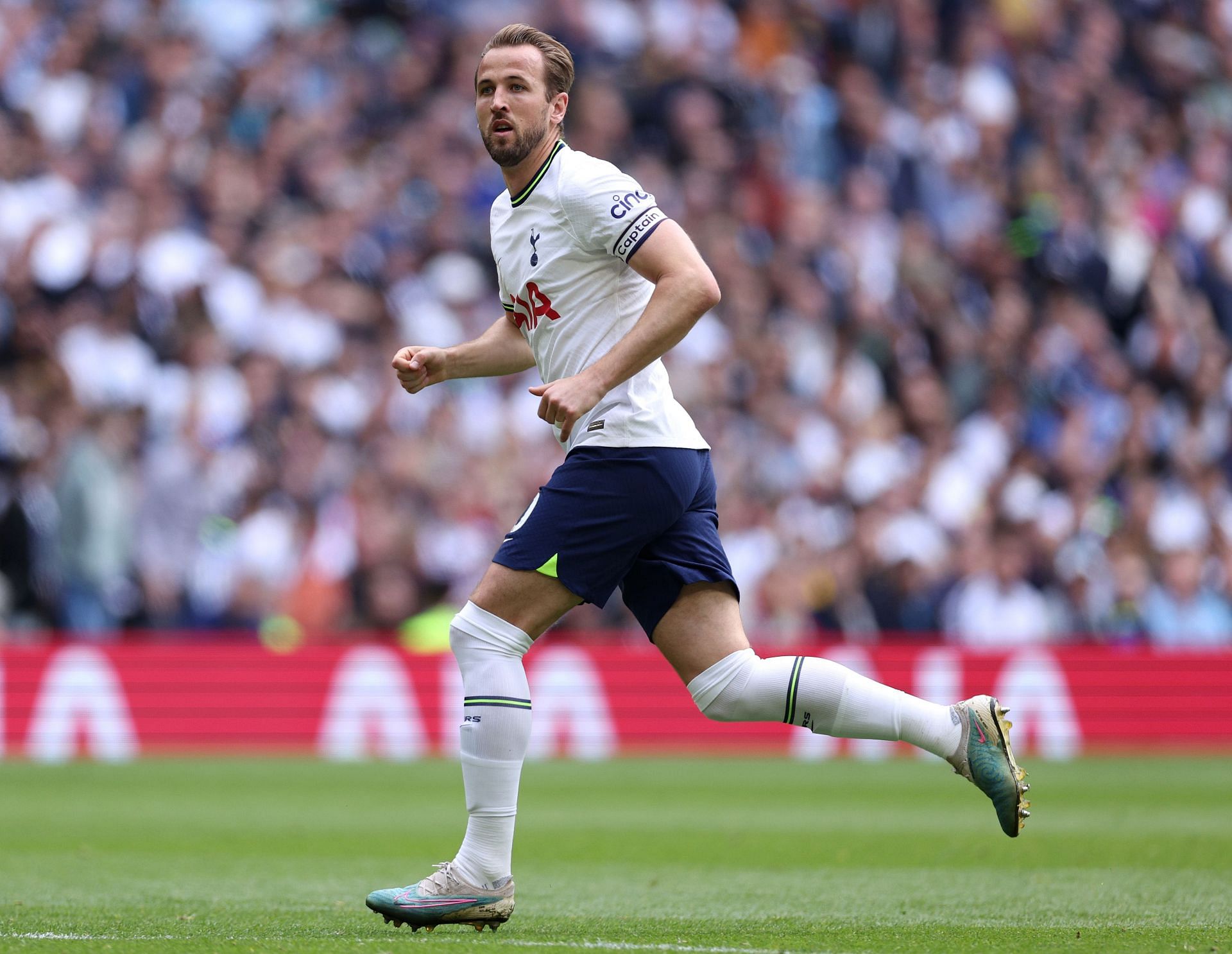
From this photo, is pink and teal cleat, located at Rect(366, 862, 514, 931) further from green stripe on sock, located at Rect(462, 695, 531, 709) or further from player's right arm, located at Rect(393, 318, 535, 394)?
player's right arm, located at Rect(393, 318, 535, 394)

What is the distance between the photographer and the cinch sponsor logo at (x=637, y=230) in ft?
15.8

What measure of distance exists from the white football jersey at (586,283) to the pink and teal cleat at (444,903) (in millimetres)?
1252

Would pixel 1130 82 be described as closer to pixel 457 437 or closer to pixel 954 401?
pixel 954 401

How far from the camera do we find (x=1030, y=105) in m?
18.2

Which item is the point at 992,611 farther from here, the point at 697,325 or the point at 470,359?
the point at 470,359

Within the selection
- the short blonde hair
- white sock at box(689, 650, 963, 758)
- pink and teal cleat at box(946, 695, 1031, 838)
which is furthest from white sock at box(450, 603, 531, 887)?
the short blonde hair

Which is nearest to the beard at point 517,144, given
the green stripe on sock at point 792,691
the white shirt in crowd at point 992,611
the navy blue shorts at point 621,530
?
the navy blue shorts at point 621,530

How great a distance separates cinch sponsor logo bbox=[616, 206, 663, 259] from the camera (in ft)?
15.8

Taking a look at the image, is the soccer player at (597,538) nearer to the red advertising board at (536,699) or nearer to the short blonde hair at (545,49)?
the short blonde hair at (545,49)

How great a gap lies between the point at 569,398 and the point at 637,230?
520 mm

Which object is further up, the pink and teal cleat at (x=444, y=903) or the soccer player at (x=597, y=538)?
the soccer player at (x=597, y=538)

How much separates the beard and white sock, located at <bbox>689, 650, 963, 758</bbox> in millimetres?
1525

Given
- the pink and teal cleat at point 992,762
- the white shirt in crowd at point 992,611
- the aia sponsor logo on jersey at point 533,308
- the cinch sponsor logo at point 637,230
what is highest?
the cinch sponsor logo at point 637,230

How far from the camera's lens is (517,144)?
4969mm
